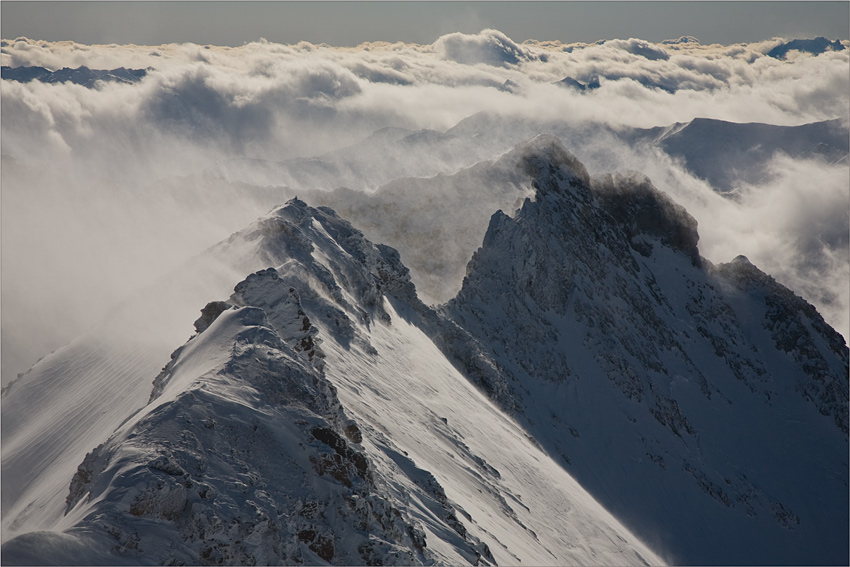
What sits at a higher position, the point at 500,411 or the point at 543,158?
the point at 543,158

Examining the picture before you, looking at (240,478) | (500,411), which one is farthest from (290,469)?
(500,411)

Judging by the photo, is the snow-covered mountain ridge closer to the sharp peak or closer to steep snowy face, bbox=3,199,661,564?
steep snowy face, bbox=3,199,661,564

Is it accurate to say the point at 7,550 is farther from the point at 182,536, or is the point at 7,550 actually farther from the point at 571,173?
the point at 571,173

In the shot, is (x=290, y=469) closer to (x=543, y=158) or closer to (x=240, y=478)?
(x=240, y=478)

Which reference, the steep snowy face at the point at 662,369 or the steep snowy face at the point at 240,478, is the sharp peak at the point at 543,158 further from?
the steep snowy face at the point at 240,478

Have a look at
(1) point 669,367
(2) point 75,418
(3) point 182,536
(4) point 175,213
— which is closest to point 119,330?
(2) point 75,418
